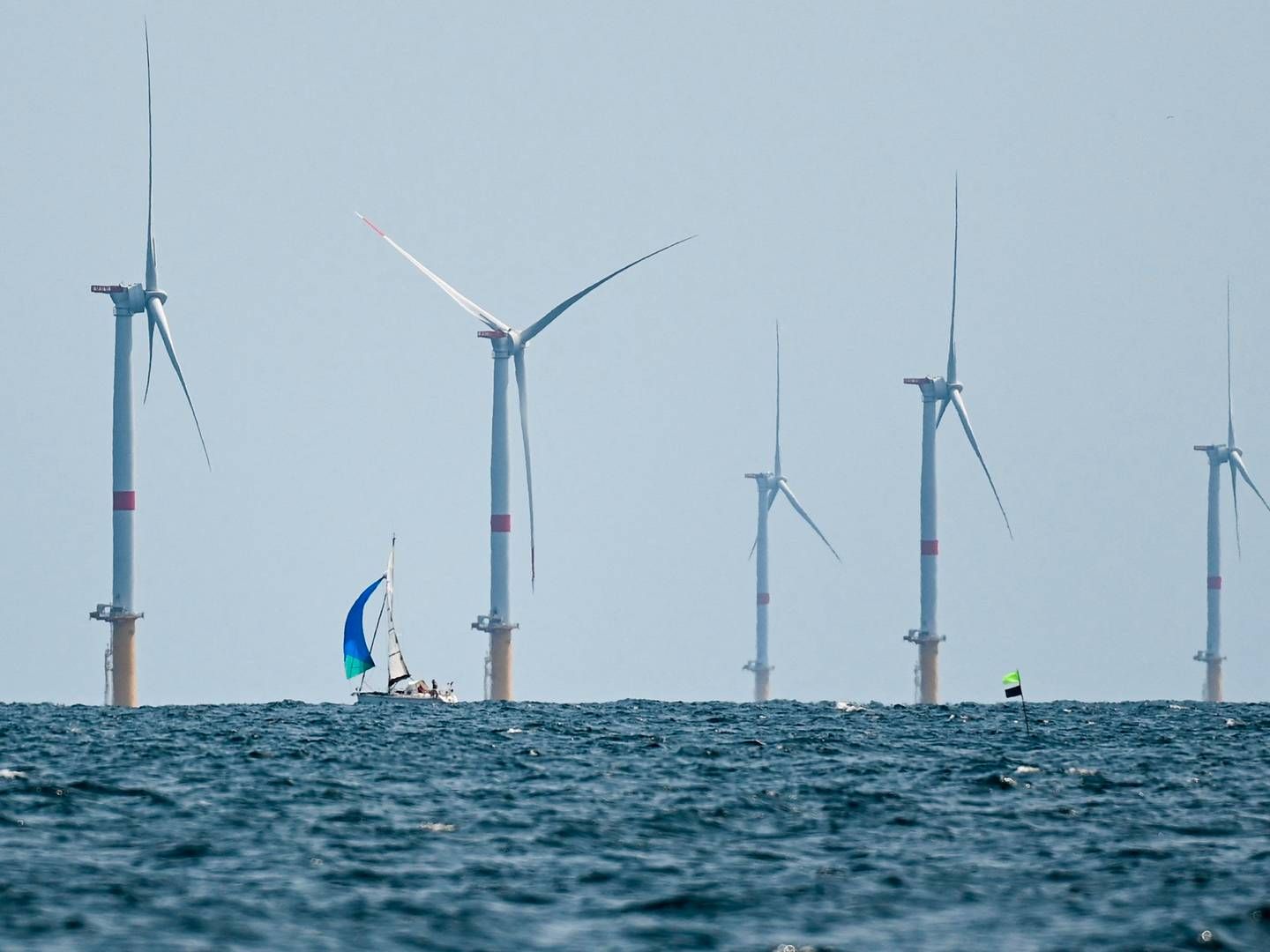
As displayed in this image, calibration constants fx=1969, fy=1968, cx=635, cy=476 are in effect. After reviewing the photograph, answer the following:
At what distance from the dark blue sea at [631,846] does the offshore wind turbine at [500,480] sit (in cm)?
7487

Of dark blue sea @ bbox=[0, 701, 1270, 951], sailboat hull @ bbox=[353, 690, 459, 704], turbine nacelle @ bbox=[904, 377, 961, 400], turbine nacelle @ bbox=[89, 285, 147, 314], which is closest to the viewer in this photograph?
dark blue sea @ bbox=[0, 701, 1270, 951]

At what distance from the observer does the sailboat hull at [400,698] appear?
4852 inches

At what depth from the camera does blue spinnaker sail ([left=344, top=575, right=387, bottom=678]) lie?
409 ft

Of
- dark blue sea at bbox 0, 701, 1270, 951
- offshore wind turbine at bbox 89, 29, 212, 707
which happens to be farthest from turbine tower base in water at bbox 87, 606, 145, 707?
dark blue sea at bbox 0, 701, 1270, 951

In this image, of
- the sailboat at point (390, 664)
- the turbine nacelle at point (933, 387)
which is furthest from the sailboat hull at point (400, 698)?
the turbine nacelle at point (933, 387)

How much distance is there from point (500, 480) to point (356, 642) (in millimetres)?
25676

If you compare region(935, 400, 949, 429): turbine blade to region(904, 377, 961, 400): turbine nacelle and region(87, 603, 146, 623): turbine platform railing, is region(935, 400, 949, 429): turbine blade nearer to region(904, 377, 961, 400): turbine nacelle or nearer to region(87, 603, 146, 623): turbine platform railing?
region(904, 377, 961, 400): turbine nacelle

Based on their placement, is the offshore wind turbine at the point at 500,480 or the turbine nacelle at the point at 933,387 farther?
the turbine nacelle at the point at 933,387

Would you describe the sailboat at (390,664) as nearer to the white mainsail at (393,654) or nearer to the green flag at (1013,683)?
the white mainsail at (393,654)

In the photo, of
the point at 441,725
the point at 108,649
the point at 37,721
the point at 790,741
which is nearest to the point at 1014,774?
the point at 790,741

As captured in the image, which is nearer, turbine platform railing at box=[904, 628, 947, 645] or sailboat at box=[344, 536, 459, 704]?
sailboat at box=[344, 536, 459, 704]

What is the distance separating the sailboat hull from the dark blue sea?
53013 mm

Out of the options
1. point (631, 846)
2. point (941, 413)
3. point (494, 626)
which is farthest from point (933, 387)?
point (631, 846)

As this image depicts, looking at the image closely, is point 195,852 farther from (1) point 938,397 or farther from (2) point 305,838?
(1) point 938,397
